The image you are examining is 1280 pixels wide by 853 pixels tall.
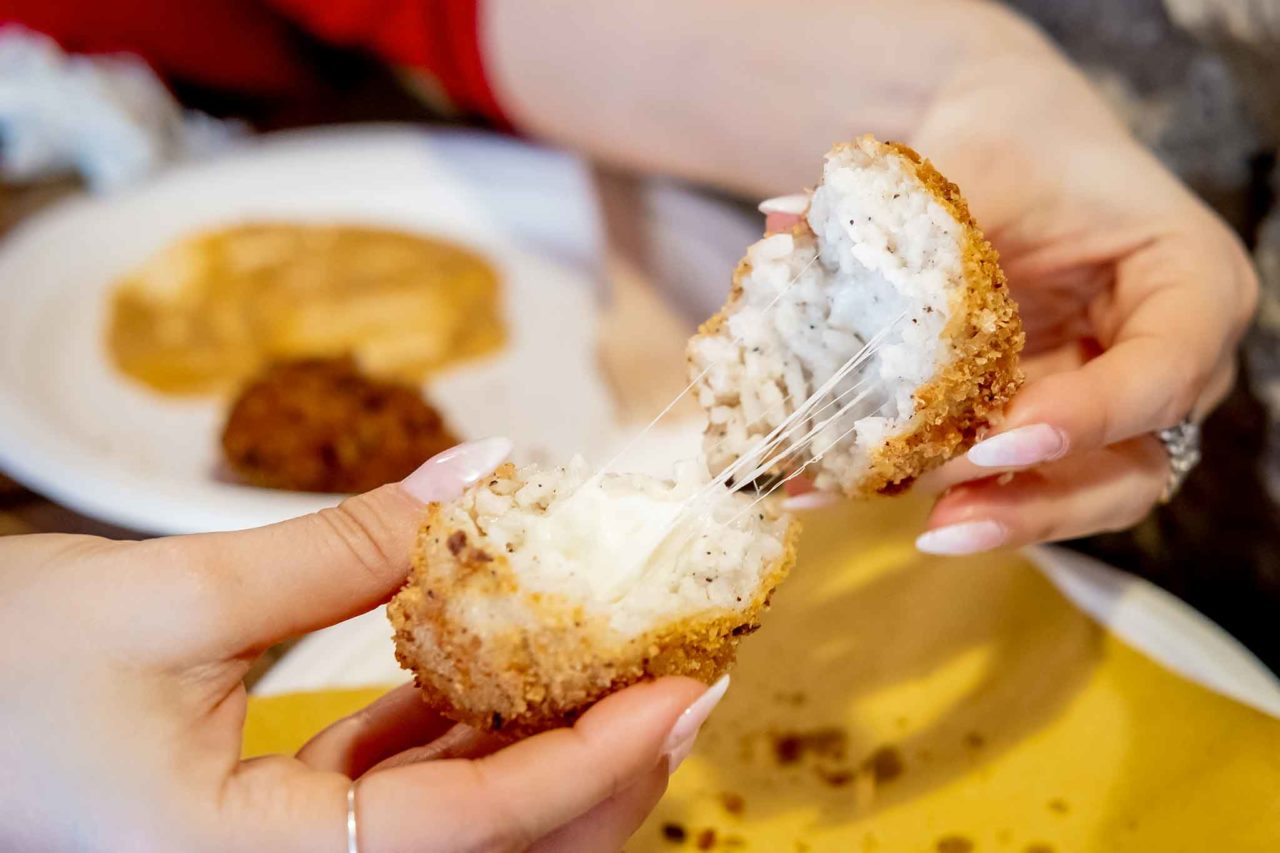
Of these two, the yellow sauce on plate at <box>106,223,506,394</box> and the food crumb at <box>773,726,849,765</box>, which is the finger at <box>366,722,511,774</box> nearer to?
the food crumb at <box>773,726,849,765</box>

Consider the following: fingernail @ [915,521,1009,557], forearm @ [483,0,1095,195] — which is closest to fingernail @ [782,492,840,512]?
fingernail @ [915,521,1009,557]

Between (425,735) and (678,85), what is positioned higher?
(678,85)

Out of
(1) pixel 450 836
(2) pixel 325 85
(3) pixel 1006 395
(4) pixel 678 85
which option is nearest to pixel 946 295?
(3) pixel 1006 395

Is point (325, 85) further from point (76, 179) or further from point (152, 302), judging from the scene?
point (152, 302)

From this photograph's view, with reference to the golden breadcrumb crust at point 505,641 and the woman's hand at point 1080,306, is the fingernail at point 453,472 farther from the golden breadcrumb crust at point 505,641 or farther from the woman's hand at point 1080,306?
the woman's hand at point 1080,306

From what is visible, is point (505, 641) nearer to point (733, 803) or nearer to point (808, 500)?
point (808, 500)
